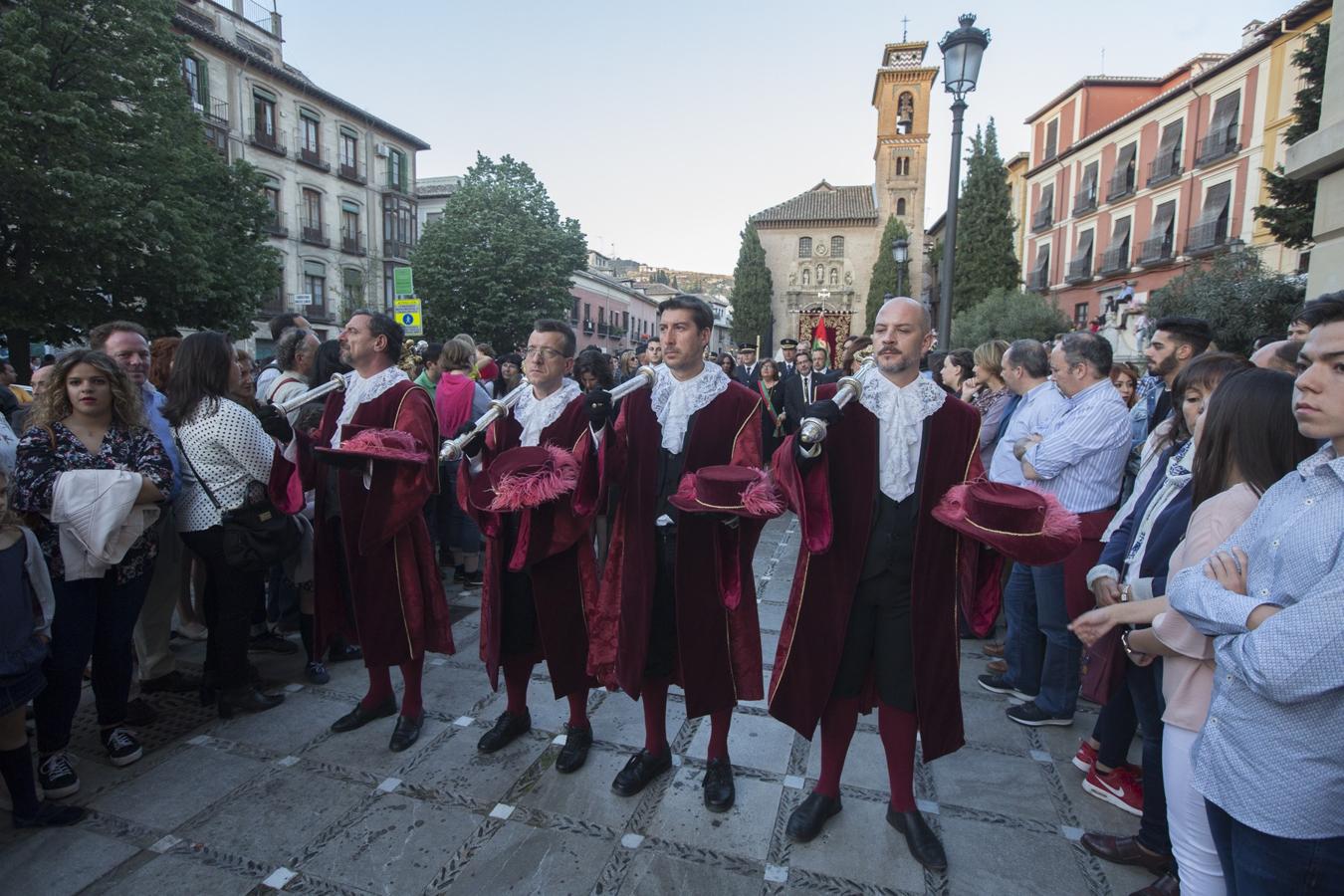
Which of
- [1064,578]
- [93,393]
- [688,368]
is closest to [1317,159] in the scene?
[1064,578]

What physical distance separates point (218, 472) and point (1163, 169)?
31.3 metres

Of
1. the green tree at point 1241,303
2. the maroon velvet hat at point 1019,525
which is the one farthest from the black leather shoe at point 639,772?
the green tree at point 1241,303

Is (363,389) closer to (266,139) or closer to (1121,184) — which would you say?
(266,139)

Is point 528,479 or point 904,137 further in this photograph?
point 904,137

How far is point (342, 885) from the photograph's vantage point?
8.33 feet

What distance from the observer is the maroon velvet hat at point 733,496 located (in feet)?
8.39

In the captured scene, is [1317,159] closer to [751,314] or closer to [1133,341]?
[1133,341]

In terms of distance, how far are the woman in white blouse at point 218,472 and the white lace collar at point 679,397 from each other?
2.18 metres

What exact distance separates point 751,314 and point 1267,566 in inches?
1839

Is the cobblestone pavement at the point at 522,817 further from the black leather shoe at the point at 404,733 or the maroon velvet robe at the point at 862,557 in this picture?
the maroon velvet robe at the point at 862,557

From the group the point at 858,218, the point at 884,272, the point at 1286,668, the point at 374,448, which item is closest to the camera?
the point at 1286,668

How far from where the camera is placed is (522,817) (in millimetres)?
2896

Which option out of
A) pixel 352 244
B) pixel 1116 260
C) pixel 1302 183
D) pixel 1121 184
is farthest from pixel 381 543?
pixel 1121 184

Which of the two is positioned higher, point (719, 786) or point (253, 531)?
point (253, 531)
